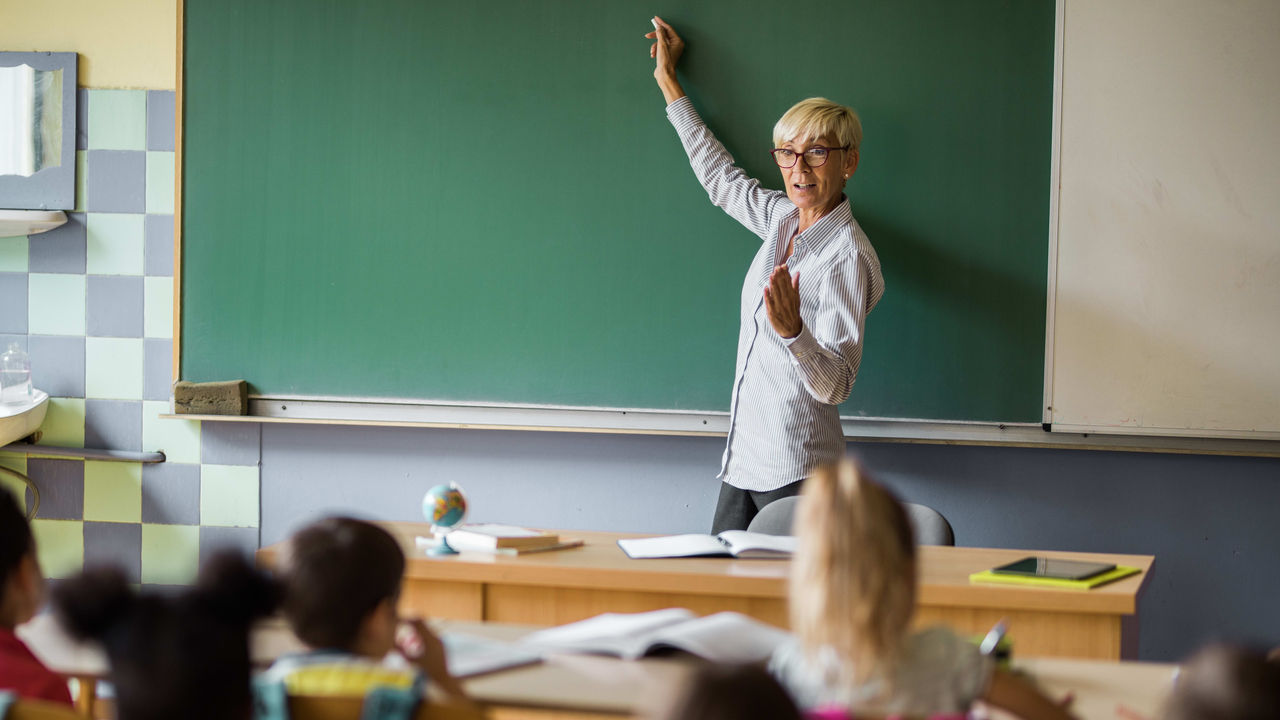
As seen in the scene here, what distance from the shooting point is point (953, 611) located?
2037mm

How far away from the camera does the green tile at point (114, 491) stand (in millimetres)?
3537

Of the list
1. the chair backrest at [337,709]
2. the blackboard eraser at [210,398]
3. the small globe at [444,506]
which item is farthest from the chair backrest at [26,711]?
the blackboard eraser at [210,398]

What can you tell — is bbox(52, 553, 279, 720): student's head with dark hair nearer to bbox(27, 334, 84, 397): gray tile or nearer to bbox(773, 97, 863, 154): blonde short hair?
bbox(773, 97, 863, 154): blonde short hair

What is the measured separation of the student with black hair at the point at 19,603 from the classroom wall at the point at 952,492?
1912 mm

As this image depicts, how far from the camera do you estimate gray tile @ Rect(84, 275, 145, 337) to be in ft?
11.4

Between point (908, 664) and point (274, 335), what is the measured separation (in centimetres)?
271

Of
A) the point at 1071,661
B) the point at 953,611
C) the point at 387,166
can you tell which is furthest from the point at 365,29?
the point at 1071,661

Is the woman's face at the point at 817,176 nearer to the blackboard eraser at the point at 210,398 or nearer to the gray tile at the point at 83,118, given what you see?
the blackboard eraser at the point at 210,398

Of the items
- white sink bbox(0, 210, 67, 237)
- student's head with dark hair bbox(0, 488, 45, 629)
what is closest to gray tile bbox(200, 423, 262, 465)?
white sink bbox(0, 210, 67, 237)

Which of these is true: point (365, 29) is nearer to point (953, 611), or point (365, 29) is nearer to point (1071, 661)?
point (953, 611)

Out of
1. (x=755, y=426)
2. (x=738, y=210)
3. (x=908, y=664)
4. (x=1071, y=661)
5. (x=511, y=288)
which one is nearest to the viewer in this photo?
(x=908, y=664)

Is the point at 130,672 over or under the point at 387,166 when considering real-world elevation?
under

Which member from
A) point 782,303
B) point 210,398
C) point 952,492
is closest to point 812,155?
point 782,303

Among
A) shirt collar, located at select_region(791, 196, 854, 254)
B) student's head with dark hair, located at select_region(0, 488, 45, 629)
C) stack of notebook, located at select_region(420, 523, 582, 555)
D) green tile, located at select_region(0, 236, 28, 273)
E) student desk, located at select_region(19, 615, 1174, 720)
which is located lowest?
student desk, located at select_region(19, 615, 1174, 720)
